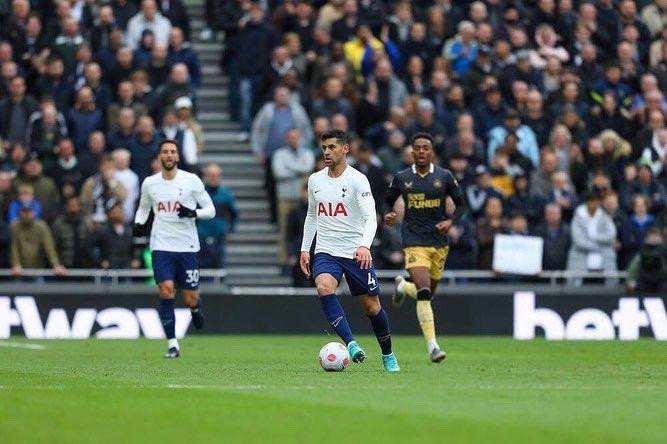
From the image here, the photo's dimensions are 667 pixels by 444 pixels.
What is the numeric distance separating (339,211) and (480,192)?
11.9 metres

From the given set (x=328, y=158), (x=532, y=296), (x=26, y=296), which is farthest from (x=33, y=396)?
(x=532, y=296)

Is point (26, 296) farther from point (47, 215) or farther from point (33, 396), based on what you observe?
point (33, 396)

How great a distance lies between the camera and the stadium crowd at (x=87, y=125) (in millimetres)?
28000

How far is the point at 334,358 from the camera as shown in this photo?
1758 cm

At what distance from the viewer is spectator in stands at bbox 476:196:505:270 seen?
93.8ft

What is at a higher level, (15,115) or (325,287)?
(15,115)

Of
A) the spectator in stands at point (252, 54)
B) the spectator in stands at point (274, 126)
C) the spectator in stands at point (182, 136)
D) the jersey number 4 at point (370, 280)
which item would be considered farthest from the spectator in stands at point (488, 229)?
the jersey number 4 at point (370, 280)

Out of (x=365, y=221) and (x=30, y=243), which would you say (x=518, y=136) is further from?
(x=365, y=221)

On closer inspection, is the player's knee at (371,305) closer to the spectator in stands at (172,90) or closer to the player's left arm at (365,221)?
the player's left arm at (365,221)

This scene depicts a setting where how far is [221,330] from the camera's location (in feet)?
94.0

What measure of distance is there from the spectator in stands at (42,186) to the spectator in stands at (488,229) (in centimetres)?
722

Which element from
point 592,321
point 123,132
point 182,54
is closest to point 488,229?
point 592,321

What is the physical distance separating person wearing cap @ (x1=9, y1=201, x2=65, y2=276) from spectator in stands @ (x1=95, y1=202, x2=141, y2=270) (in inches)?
29.0

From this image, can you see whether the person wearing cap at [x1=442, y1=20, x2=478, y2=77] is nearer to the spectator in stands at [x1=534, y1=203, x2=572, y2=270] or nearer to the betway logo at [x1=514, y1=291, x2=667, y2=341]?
the spectator in stands at [x1=534, y1=203, x2=572, y2=270]
